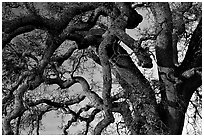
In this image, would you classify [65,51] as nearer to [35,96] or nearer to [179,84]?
[35,96]

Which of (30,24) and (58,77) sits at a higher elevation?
(30,24)

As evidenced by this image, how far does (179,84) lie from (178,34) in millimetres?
1080

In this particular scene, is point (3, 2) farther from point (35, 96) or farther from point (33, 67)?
point (35, 96)

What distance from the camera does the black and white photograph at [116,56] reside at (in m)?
6.21

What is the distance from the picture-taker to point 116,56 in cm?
652

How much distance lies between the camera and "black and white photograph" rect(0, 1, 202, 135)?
6207mm

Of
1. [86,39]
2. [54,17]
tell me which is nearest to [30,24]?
[54,17]

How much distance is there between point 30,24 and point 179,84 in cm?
288

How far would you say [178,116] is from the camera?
7.07 m

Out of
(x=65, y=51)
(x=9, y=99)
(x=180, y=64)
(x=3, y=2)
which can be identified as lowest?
(x=9, y=99)

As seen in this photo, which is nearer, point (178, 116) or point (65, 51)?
point (178, 116)

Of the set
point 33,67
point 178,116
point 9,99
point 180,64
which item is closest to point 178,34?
point 180,64

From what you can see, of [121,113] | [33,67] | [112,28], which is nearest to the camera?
[112,28]

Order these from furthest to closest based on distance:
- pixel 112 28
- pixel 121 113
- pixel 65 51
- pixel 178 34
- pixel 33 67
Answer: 1. pixel 65 51
2. pixel 178 34
3. pixel 121 113
4. pixel 33 67
5. pixel 112 28
